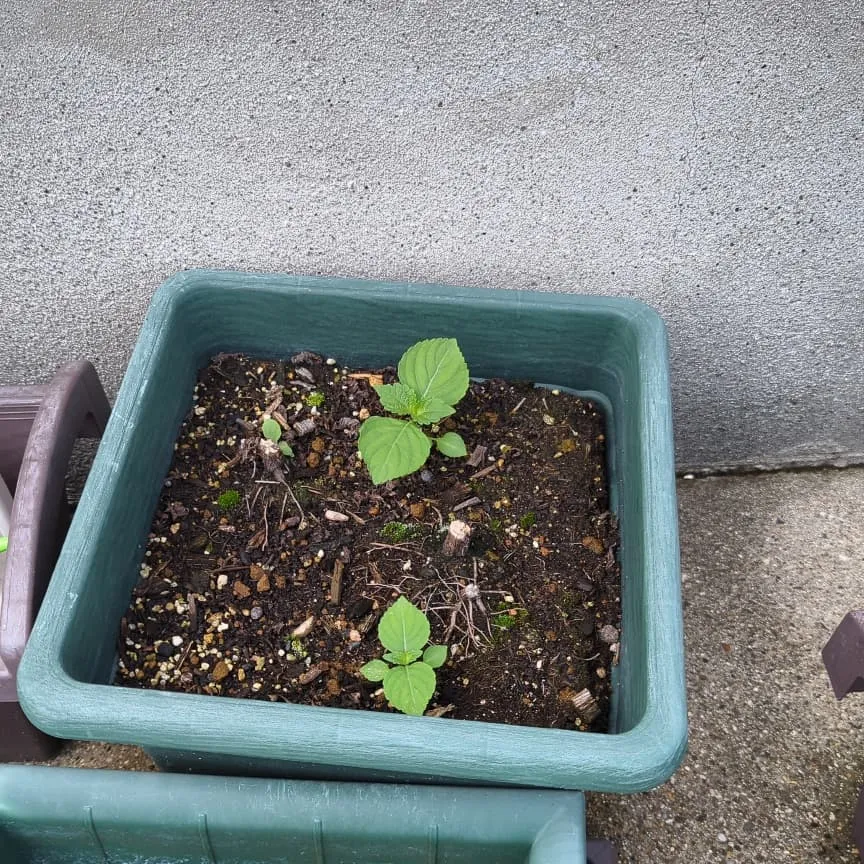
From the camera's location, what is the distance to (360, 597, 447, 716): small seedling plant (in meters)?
0.86

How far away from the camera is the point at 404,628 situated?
0.88m

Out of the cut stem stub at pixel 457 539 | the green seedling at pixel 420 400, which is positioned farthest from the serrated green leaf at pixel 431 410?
the cut stem stub at pixel 457 539

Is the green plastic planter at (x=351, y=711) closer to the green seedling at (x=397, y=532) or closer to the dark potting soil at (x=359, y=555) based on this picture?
the dark potting soil at (x=359, y=555)

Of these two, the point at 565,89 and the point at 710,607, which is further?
the point at 710,607

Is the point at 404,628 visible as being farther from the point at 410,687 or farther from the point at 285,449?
the point at 285,449

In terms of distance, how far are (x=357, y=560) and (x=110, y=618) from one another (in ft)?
0.97

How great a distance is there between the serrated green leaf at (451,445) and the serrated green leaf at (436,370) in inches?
2.1

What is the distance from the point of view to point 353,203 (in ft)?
3.55

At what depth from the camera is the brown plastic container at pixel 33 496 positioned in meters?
0.94

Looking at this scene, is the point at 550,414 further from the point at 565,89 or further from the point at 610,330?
the point at 565,89

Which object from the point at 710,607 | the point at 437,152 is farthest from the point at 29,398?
the point at 710,607

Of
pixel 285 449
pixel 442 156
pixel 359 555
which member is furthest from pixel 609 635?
pixel 442 156

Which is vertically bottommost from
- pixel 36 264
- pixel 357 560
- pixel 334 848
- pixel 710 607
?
pixel 710 607

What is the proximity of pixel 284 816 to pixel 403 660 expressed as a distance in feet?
0.66
